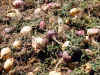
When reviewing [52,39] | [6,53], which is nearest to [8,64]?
[6,53]

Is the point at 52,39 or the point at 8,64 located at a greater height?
the point at 52,39

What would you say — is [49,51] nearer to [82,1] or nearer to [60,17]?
[60,17]

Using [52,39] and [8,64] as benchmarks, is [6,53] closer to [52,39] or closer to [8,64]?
[8,64]

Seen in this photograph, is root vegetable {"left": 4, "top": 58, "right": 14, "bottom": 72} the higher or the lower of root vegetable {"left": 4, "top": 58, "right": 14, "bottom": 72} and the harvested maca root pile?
the lower

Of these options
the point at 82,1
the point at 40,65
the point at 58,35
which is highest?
the point at 82,1

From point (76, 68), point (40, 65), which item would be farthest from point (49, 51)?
point (76, 68)

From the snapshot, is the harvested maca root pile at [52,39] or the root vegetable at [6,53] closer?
the harvested maca root pile at [52,39]

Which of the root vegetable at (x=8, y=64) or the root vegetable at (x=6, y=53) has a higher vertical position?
the root vegetable at (x=6, y=53)

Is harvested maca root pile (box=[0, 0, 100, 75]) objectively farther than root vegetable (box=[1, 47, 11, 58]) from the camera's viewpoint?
No
